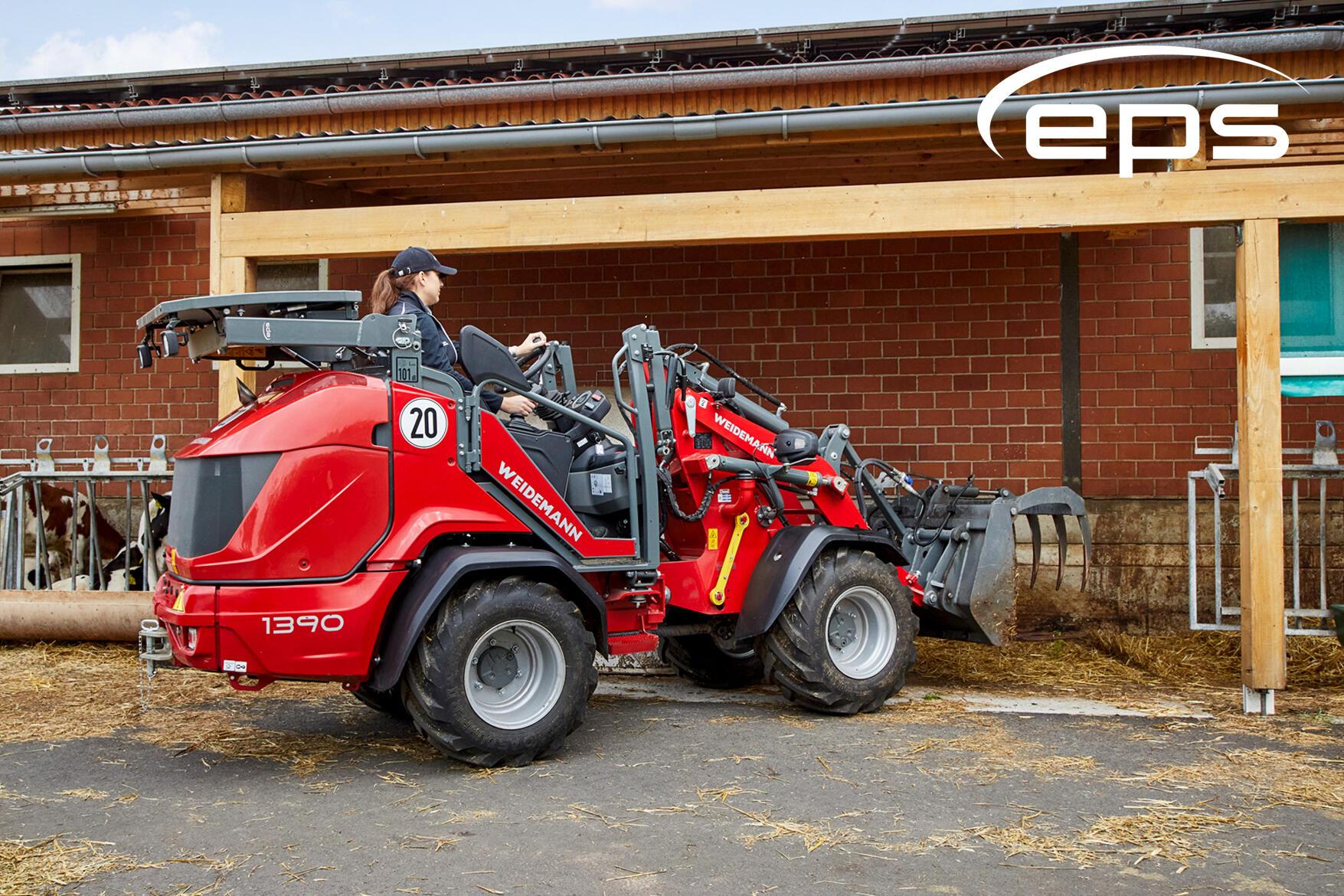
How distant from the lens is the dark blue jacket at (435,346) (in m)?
5.37

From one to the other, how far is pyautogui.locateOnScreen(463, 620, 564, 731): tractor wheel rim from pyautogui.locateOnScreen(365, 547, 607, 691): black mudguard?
0.83 feet

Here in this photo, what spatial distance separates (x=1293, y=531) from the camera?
802 cm

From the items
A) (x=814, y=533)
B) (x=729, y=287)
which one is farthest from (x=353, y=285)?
(x=814, y=533)

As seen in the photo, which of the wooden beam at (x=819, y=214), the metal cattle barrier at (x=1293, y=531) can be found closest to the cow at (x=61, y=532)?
the wooden beam at (x=819, y=214)

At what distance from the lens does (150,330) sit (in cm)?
539

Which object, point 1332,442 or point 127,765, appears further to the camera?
point 1332,442

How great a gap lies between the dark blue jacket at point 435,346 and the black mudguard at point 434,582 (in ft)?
2.32

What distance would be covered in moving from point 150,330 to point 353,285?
15.5 feet

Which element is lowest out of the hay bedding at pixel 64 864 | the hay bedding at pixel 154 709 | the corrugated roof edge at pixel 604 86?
the hay bedding at pixel 64 864

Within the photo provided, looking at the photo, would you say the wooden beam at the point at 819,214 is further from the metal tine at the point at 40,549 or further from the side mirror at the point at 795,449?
the metal tine at the point at 40,549

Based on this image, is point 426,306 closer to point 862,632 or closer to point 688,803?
point 688,803

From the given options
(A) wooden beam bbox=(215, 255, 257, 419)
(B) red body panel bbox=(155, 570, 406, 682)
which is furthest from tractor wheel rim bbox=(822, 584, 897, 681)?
(A) wooden beam bbox=(215, 255, 257, 419)

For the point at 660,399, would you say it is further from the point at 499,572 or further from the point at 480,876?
the point at 480,876

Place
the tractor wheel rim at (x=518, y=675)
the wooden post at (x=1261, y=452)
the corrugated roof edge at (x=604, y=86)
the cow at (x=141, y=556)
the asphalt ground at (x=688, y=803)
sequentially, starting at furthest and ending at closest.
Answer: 1. the cow at (x=141, y=556)
2. the corrugated roof edge at (x=604, y=86)
3. the wooden post at (x=1261, y=452)
4. the tractor wheel rim at (x=518, y=675)
5. the asphalt ground at (x=688, y=803)
